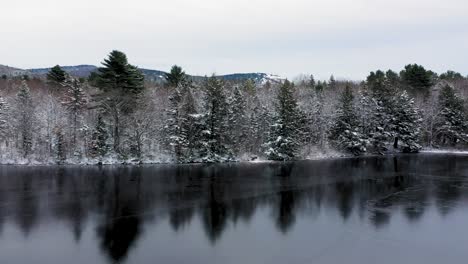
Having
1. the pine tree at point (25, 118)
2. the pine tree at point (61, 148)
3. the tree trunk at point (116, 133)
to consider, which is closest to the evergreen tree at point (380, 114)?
the tree trunk at point (116, 133)

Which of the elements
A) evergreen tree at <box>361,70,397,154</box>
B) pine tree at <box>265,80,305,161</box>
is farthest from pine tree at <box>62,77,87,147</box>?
evergreen tree at <box>361,70,397,154</box>

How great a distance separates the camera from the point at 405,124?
63719mm

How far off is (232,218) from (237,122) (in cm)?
3305

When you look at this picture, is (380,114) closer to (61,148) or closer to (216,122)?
(216,122)

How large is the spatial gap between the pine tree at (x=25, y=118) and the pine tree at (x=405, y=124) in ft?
173

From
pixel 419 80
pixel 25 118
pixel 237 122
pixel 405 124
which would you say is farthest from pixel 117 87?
pixel 419 80

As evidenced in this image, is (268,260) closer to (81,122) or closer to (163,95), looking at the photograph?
(81,122)

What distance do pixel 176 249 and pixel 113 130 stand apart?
36.7 m

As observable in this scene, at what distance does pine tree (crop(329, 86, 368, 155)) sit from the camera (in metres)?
58.4

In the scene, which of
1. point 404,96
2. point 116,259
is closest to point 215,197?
point 116,259

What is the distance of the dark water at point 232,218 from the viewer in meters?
16.5

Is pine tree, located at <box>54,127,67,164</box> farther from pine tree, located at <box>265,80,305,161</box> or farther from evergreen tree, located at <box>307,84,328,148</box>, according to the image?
evergreen tree, located at <box>307,84,328,148</box>

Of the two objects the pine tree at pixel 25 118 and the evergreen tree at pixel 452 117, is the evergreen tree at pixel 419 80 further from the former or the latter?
the pine tree at pixel 25 118

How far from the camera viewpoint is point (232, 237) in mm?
18875
